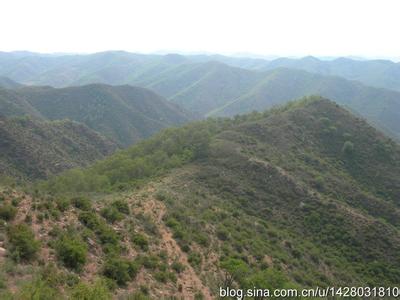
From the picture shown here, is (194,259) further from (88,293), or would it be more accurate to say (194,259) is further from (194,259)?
(88,293)

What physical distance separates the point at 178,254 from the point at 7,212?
34.1 ft

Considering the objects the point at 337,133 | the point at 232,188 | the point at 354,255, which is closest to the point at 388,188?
the point at 337,133

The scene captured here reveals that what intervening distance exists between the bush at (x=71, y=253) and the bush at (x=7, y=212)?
2.53 m

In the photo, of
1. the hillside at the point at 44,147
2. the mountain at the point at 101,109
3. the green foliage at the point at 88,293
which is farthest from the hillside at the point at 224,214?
the mountain at the point at 101,109

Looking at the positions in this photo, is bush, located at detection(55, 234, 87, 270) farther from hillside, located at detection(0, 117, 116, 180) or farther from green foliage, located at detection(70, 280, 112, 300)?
hillside, located at detection(0, 117, 116, 180)

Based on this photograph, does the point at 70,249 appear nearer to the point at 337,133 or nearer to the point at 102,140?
the point at 337,133

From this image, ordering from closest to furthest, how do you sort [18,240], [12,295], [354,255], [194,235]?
[12,295] → [18,240] → [194,235] → [354,255]

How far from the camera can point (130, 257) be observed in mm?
19719

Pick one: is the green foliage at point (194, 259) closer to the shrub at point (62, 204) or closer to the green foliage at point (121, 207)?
the green foliage at point (121, 207)

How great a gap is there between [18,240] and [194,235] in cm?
1366

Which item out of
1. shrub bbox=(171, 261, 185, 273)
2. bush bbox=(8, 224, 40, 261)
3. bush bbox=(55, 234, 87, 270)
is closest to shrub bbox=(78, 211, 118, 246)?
bush bbox=(55, 234, 87, 270)

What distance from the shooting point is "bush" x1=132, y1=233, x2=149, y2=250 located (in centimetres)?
2147

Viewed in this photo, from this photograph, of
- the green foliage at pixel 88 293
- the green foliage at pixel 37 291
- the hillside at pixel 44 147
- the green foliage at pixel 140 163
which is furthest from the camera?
the hillside at pixel 44 147

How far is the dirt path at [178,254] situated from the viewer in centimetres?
1992
